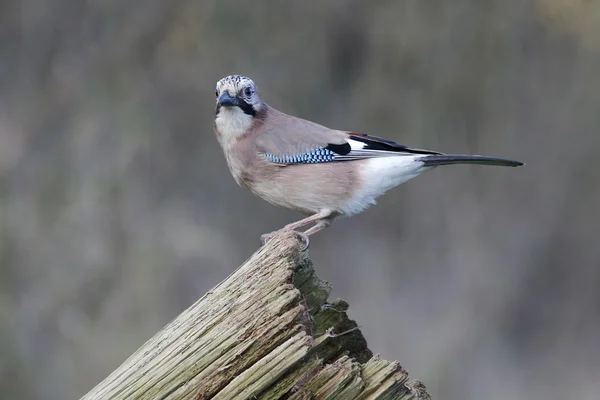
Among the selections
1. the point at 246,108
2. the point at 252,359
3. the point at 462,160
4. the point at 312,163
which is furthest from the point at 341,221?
the point at 252,359

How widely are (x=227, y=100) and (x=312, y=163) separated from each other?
71 cm

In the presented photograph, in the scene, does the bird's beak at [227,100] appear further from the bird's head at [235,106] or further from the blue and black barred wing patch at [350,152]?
the blue and black barred wing patch at [350,152]

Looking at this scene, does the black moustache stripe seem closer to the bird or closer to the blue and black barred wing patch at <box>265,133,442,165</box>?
the bird

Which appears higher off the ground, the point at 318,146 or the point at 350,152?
the point at 318,146

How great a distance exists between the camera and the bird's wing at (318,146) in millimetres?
5609

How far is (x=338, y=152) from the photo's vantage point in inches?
223

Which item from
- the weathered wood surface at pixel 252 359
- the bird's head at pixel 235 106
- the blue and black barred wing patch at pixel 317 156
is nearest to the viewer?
the weathered wood surface at pixel 252 359

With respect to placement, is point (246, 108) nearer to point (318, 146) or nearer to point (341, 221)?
point (318, 146)

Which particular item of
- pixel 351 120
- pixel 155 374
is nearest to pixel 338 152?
pixel 155 374

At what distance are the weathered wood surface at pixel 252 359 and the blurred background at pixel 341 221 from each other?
20.0 feet

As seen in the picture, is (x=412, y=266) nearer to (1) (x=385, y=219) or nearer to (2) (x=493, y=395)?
(1) (x=385, y=219)

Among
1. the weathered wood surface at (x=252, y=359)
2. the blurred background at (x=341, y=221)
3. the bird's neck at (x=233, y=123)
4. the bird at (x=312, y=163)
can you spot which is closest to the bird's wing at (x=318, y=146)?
the bird at (x=312, y=163)

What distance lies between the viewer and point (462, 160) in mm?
5113

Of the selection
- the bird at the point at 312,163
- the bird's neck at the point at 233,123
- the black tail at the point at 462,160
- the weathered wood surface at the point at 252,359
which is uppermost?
the bird's neck at the point at 233,123
